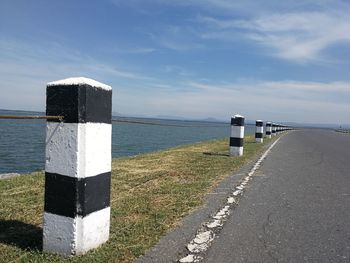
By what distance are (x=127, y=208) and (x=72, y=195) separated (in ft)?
6.50

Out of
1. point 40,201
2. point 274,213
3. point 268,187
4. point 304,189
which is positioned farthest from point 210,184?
point 40,201

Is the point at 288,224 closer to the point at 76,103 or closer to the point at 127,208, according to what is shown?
the point at 127,208

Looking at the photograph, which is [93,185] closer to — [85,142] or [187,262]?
[85,142]

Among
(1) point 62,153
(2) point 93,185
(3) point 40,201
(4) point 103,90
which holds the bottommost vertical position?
(3) point 40,201

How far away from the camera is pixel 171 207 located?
588 centimetres

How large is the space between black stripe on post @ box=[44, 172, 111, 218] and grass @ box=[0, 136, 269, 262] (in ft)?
1.30

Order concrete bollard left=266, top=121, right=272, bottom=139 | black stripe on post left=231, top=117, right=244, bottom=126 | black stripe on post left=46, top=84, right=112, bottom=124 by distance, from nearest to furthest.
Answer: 1. black stripe on post left=46, top=84, right=112, bottom=124
2. black stripe on post left=231, top=117, right=244, bottom=126
3. concrete bollard left=266, top=121, right=272, bottom=139

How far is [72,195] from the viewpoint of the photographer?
12.7 feet

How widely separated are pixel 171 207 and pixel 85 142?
2.31 metres

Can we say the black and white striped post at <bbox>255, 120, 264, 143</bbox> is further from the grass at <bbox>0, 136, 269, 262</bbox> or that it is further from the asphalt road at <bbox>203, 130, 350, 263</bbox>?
the asphalt road at <bbox>203, 130, 350, 263</bbox>

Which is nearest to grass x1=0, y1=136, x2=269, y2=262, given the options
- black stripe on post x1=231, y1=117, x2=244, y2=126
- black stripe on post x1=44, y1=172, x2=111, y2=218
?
black stripe on post x1=44, y1=172, x2=111, y2=218

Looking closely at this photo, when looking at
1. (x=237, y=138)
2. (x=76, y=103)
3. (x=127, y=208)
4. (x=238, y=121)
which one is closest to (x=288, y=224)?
(x=127, y=208)

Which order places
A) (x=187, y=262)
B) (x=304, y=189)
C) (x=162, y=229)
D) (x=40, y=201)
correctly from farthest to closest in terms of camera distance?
(x=304, y=189), (x=40, y=201), (x=162, y=229), (x=187, y=262)

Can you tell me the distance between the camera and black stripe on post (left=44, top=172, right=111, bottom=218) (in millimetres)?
3867
